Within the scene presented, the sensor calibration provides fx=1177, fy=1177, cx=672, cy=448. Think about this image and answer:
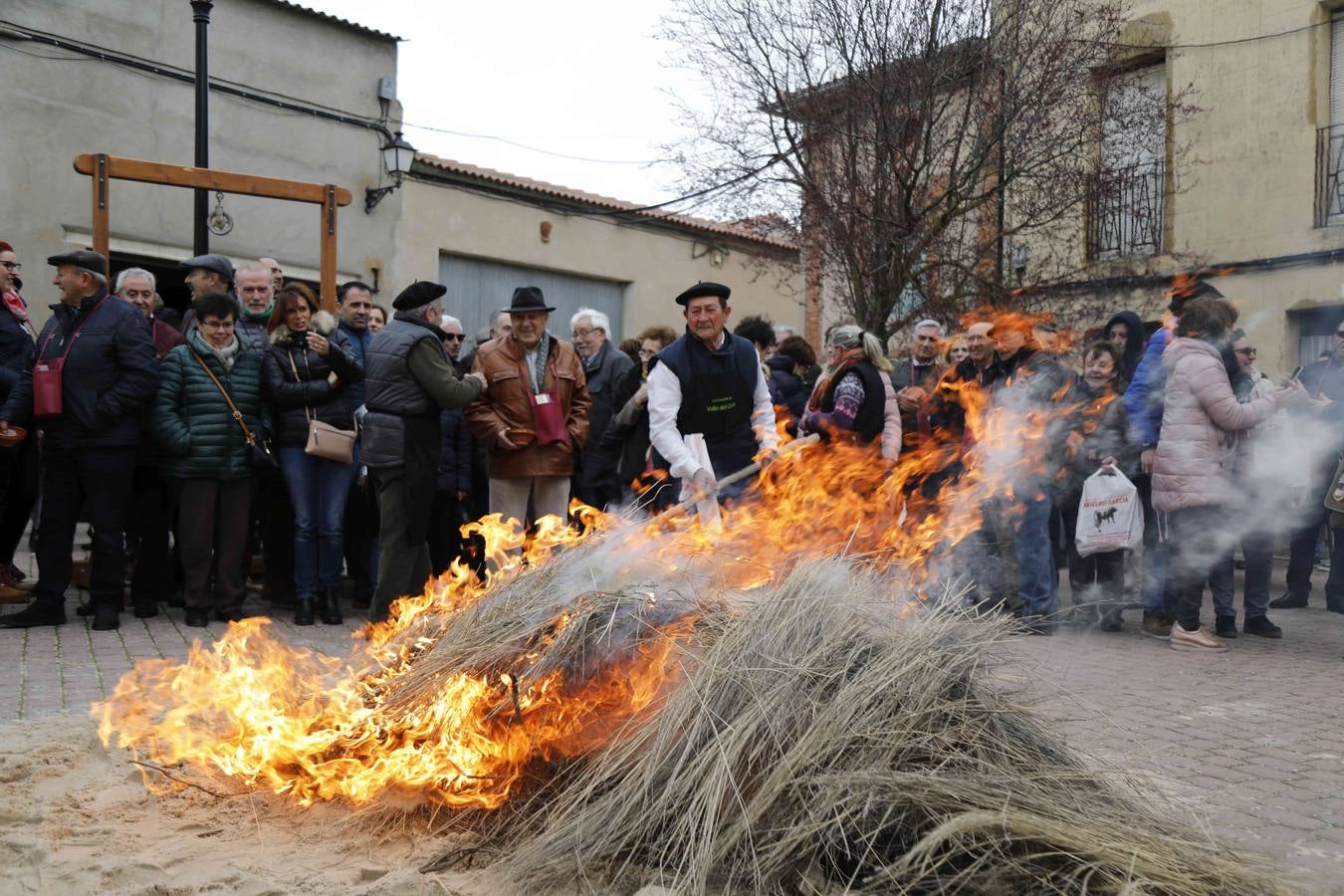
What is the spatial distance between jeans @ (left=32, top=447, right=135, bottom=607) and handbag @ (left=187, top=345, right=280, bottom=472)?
2.12 ft

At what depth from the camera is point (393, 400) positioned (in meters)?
7.18

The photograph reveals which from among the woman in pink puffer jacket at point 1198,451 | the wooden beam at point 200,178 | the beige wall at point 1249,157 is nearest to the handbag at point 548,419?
the wooden beam at point 200,178

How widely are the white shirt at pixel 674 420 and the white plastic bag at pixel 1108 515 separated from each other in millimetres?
2400

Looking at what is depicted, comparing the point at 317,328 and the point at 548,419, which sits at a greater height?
the point at 317,328

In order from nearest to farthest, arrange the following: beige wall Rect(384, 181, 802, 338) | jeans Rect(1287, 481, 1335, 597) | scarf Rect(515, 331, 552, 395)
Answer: scarf Rect(515, 331, 552, 395) → jeans Rect(1287, 481, 1335, 597) → beige wall Rect(384, 181, 802, 338)

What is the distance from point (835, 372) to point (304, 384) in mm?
3477

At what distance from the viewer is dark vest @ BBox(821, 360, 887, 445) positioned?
755 cm

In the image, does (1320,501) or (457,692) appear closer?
(457,692)

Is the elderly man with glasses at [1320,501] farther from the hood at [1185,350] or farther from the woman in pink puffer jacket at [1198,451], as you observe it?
the hood at [1185,350]

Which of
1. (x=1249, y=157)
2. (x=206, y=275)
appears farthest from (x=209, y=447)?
(x=1249, y=157)

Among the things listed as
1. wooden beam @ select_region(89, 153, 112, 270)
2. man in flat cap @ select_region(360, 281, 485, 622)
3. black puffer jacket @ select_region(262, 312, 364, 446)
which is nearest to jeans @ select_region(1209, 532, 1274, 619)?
man in flat cap @ select_region(360, 281, 485, 622)

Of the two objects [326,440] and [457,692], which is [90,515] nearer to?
[326,440]

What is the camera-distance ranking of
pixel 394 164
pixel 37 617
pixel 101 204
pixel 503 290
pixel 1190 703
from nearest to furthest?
pixel 1190 703 < pixel 37 617 < pixel 101 204 < pixel 394 164 < pixel 503 290

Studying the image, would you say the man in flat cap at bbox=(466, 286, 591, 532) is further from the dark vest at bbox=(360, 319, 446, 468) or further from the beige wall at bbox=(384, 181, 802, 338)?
the beige wall at bbox=(384, 181, 802, 338)
